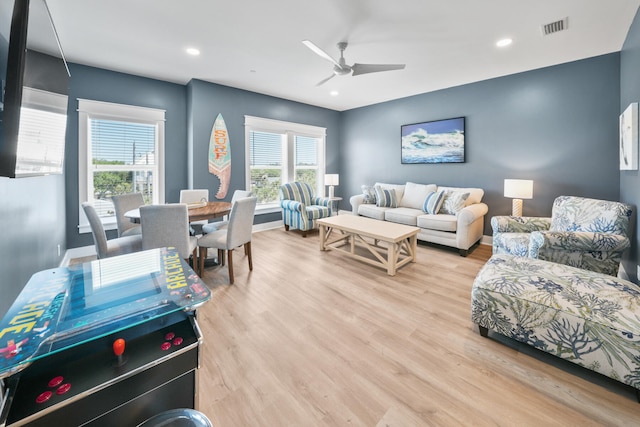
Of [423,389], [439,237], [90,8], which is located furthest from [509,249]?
[90,8]

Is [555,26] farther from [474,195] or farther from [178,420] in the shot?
[178,420]

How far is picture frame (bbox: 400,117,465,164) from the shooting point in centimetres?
473

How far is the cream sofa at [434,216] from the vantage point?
12.6 feet

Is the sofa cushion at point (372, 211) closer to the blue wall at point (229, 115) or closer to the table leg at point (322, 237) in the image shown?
the table leg at point (322, 237)

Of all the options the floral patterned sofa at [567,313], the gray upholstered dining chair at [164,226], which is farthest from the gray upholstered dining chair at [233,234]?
the floral patterned sofa at [567,313]

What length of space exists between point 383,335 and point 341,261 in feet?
5.34

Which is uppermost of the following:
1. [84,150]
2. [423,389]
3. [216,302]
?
[84,150]

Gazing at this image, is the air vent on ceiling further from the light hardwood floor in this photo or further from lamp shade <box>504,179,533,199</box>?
the light hardwood floor

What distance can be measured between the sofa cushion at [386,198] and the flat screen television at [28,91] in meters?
4.42

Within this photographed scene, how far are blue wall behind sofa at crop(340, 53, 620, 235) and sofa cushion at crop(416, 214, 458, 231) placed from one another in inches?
38.1

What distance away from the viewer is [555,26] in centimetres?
270

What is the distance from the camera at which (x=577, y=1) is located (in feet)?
7.57

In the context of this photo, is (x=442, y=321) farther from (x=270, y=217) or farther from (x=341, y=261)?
(x=270, y=217)

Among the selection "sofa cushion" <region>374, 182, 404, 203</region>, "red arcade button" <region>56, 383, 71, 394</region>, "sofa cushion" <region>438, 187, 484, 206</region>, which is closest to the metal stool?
"red arcade button" <region>56, 383, 71, 394</region>
